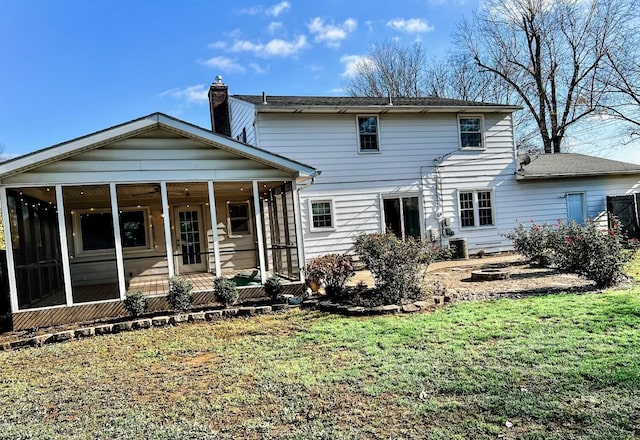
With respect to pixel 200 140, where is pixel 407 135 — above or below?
above

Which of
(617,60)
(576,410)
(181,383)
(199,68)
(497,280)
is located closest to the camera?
(576,410)

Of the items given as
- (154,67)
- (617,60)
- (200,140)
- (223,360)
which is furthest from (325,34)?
(223,360)

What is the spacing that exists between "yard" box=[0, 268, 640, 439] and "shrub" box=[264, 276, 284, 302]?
1608 mm

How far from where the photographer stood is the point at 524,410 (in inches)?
123

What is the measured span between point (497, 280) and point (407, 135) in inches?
242

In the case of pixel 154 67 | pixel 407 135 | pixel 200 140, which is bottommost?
pixel 200 140

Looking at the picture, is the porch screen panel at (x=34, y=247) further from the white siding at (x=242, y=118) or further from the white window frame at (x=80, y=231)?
the white siding at (x=242, y=118)

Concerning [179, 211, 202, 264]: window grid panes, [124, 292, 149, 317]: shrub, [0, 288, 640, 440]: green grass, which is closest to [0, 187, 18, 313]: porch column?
[0, 288, 640, 440]: green grass

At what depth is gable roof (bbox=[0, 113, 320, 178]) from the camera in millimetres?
6673

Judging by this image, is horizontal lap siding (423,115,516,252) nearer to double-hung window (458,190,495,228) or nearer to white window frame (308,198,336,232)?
double-hung window (458,190,495,228)

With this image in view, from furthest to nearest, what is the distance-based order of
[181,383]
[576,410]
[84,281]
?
[84,281] < [181,383] < [576,410]

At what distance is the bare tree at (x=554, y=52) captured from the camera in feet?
68.9

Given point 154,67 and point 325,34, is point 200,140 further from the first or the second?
point 325,34

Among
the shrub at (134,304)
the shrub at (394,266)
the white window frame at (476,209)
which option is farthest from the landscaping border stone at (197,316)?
the white window frame at (476,209)
